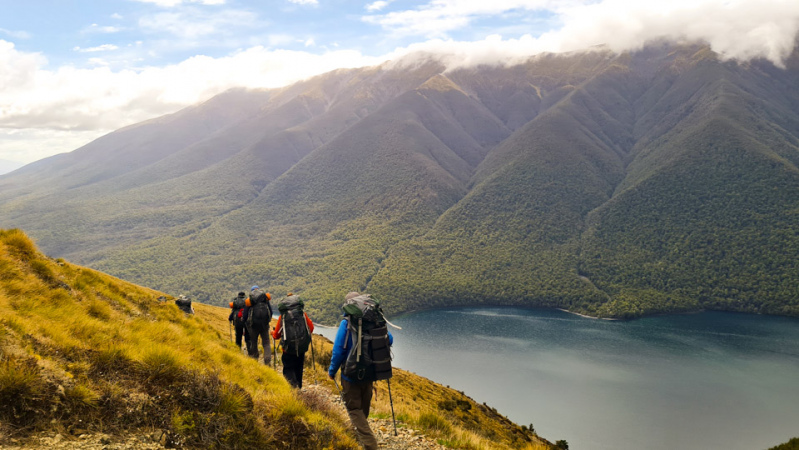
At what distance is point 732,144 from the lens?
18862cm

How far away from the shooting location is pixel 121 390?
546cm

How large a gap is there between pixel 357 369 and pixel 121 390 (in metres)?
3.23

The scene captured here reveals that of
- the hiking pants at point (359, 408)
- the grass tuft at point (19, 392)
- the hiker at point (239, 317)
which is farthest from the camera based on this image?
the hiker at point (239, 317)

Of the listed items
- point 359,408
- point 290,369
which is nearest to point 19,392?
point 359,408

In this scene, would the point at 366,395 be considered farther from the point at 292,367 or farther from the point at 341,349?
the point at 292,367

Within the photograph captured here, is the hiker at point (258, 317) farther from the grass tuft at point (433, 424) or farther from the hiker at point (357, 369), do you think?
the hiker at point (357, 369)

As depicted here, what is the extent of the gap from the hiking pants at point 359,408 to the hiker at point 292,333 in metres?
2.51

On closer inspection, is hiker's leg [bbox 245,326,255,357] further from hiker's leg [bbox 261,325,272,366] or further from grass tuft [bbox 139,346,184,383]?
grass tuft [bbox 139,346,184,383]

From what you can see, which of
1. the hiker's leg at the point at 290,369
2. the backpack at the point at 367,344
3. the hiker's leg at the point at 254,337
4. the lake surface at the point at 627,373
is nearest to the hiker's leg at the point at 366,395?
the backpack at the point at 367,344

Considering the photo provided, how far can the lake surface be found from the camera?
58.6 m

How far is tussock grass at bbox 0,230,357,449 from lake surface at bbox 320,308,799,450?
56982 millimetres

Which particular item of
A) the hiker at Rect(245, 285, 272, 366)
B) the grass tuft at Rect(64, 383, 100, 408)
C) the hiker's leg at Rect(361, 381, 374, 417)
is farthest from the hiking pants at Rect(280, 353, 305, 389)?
the grass tuft at Rect(64, 383, 100, 408)

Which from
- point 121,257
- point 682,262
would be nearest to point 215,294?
point 121,257

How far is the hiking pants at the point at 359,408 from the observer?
273 inches
